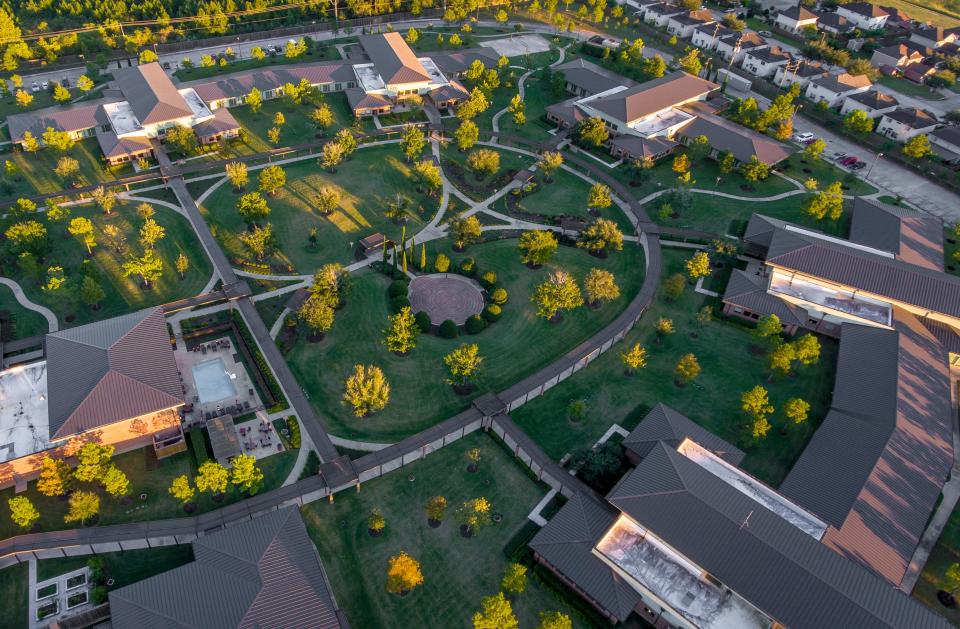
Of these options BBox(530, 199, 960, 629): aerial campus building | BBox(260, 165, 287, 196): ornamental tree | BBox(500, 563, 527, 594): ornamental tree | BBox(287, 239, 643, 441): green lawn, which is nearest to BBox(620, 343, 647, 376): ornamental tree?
BBox(287, 239, 643, 441): green lawn

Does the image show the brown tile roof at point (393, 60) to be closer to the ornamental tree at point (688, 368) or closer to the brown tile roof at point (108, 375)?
the brown tile roof at point (108, 375)

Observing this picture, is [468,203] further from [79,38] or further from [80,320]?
[79,38]

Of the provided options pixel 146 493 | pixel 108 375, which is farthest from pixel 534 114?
pixel 146 493

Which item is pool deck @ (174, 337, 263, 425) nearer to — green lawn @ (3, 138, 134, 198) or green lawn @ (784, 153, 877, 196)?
green lawn @ (3, 138, 134, 198)

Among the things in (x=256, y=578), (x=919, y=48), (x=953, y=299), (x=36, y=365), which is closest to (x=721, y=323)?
(x=953, y=299)

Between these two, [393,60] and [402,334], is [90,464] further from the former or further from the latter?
[393,60]

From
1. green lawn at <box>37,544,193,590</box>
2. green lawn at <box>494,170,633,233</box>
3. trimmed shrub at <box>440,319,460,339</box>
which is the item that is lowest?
green lawn at <box>37,544,193,590</box>
